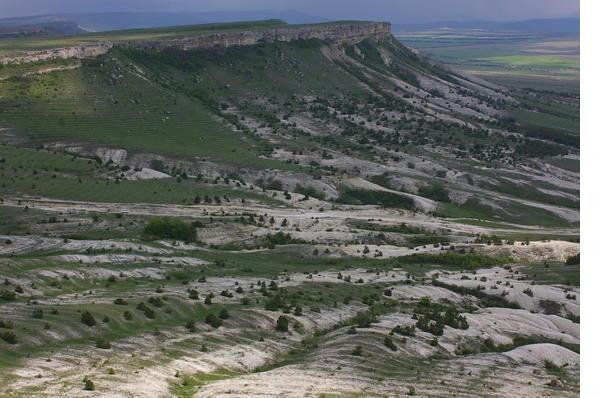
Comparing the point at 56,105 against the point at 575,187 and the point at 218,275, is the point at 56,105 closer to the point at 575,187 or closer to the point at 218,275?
the point at 218,275

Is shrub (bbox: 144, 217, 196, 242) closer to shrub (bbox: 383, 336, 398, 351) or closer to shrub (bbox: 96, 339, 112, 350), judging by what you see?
shrub (bbox: 96, 339, 112, 350)

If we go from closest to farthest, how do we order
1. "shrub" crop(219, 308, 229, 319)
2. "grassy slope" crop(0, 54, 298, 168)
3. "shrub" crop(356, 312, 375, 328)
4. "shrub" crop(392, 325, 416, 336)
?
"shrub" crop(219, 308, 229, 319) < "shrub" crop(392, 325, 416, 336) < "shrub" crop(356, 312, 375, 328) < "grassy slope" crop(0, 54, 298, 168)

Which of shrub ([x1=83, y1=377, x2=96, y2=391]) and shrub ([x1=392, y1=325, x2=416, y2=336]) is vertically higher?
shrub ([x1=83, y1=377, x2=96, y2=391])

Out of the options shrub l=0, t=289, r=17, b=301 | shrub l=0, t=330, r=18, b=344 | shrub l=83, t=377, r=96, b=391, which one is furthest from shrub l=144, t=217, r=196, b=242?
shrub l=83, t=377, r=96, b=391

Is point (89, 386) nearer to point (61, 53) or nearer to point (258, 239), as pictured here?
point (258, 239)

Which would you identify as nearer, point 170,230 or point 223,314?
point 223,314

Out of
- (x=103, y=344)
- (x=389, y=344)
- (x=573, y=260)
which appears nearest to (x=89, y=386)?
(x=103, y=344)

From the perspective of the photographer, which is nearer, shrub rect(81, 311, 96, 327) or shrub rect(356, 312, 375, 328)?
shrub rect(81, 311, 96, 327)
